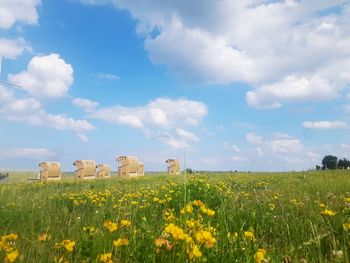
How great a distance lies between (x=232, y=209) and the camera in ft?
18.9

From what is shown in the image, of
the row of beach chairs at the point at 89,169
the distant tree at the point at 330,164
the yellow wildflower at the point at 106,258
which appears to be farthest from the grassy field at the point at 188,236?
the row of beach chairs at the point at 89,169

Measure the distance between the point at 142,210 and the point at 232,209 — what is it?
1.50 meters

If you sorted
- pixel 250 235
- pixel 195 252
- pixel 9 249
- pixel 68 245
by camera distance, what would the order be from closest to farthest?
pixel 195 252 < pixel 9 249 < pixel 68 245 < pixel 250 235

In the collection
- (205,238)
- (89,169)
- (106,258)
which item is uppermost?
(89,169)

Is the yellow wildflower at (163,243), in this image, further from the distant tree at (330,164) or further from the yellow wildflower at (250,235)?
the distant tree at (330,164)

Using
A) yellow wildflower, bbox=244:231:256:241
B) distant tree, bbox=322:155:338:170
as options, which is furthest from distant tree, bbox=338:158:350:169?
yellow wildflower, bbox=244:231:256:241

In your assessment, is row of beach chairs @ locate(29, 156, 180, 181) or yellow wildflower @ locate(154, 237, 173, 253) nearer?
yellow wildflower @ locate(154, 237, 173, 253)

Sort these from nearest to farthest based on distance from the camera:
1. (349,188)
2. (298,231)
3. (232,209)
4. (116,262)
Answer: (116,262), (298,231), (232,209), (349,188)

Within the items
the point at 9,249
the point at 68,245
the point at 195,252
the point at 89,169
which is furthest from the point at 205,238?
the point at 89,169

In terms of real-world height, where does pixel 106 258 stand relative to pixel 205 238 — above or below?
below

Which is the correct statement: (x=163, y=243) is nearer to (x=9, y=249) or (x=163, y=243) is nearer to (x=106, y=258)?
(x=106, y=258)

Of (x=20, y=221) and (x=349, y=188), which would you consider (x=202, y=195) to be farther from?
(x=349, y=188)

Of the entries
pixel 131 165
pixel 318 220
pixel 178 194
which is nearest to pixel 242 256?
pixel 318 220

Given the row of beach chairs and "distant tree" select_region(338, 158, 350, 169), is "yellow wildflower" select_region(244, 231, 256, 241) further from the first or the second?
the row of beach chairs
